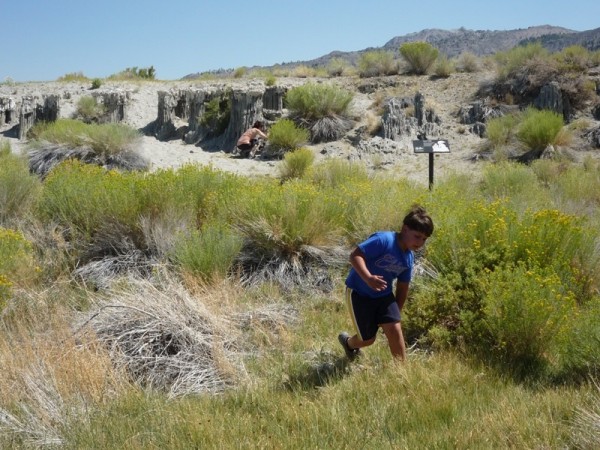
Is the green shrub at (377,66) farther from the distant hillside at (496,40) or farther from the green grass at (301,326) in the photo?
the distant hillside at (496,40)

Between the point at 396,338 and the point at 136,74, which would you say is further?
the point at 136,74

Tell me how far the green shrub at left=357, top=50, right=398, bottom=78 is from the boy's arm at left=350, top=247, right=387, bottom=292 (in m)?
20.3

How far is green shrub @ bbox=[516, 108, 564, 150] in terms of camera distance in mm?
14828

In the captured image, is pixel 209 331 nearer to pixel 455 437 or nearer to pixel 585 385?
pixel 455 437

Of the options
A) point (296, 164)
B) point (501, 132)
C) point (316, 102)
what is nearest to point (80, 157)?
point (296, 164)

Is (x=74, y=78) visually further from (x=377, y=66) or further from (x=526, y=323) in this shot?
(x=526, y=323)

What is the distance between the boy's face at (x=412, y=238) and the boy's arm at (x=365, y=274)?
1.02ft

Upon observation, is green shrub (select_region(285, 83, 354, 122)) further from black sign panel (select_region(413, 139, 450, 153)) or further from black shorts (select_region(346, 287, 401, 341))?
black shorts (select_region(346, 287, 401, 341))

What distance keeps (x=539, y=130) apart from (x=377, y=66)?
10074mm

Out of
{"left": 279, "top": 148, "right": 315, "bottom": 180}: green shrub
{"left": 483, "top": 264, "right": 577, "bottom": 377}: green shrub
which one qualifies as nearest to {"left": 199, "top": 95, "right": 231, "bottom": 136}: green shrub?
{"left": 279, "top": 148, "right": 315, "bottom": 180}: green shrub

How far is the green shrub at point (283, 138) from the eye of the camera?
1717cm

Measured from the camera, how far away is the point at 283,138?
17.2 metres

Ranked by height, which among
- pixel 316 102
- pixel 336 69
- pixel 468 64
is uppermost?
pixel 336 69

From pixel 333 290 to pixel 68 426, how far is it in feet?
11.5
